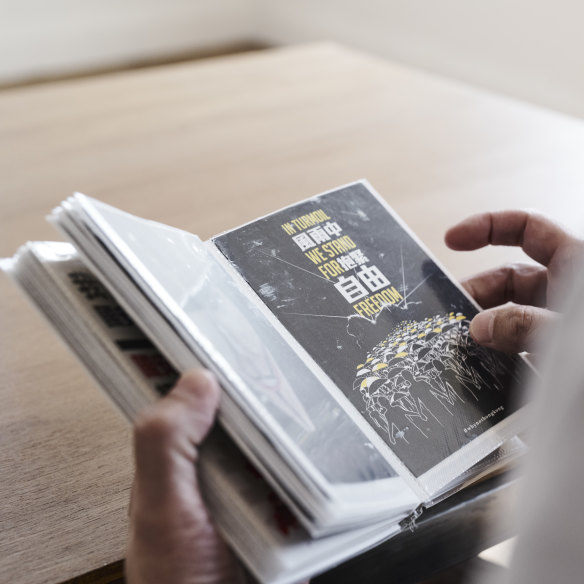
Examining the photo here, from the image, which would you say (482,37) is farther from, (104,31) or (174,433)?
(174,433)

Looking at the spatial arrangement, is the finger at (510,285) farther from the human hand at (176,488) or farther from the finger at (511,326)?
the human hand at (176,488)

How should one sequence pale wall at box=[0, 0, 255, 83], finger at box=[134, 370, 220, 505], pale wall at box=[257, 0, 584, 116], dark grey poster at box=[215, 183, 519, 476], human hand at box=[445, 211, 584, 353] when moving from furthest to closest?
1. pale wall at box=[0, 0, 255, 83]
2. pale wall at box=[257, 0, 584, 116]
3. human hand at box=[445, 211, 584, 353]
4. dark grey poster at box=[215, 183, 519, 476]
5. finger at box=[134, 370, 220, 505]

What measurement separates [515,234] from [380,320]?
11.4 inches

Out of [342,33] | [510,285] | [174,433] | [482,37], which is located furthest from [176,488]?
[342,33]

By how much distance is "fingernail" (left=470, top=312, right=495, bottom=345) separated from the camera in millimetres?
697

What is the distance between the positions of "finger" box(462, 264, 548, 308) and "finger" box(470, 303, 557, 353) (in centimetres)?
18

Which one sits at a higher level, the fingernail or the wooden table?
the wooden table

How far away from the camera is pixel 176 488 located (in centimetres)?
47

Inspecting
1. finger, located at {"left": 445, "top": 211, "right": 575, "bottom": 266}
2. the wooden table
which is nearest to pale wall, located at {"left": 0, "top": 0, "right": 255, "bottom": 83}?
the wooden table

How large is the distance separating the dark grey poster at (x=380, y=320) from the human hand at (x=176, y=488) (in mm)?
174

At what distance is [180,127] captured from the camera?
137cm

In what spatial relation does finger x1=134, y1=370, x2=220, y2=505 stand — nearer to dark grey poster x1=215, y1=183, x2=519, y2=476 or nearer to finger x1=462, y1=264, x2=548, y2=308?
dark grey poster x1=215, y1=183, x2=519, y2=476

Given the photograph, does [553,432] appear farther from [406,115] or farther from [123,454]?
[406,115]

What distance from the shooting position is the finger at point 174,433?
1.54 feet
